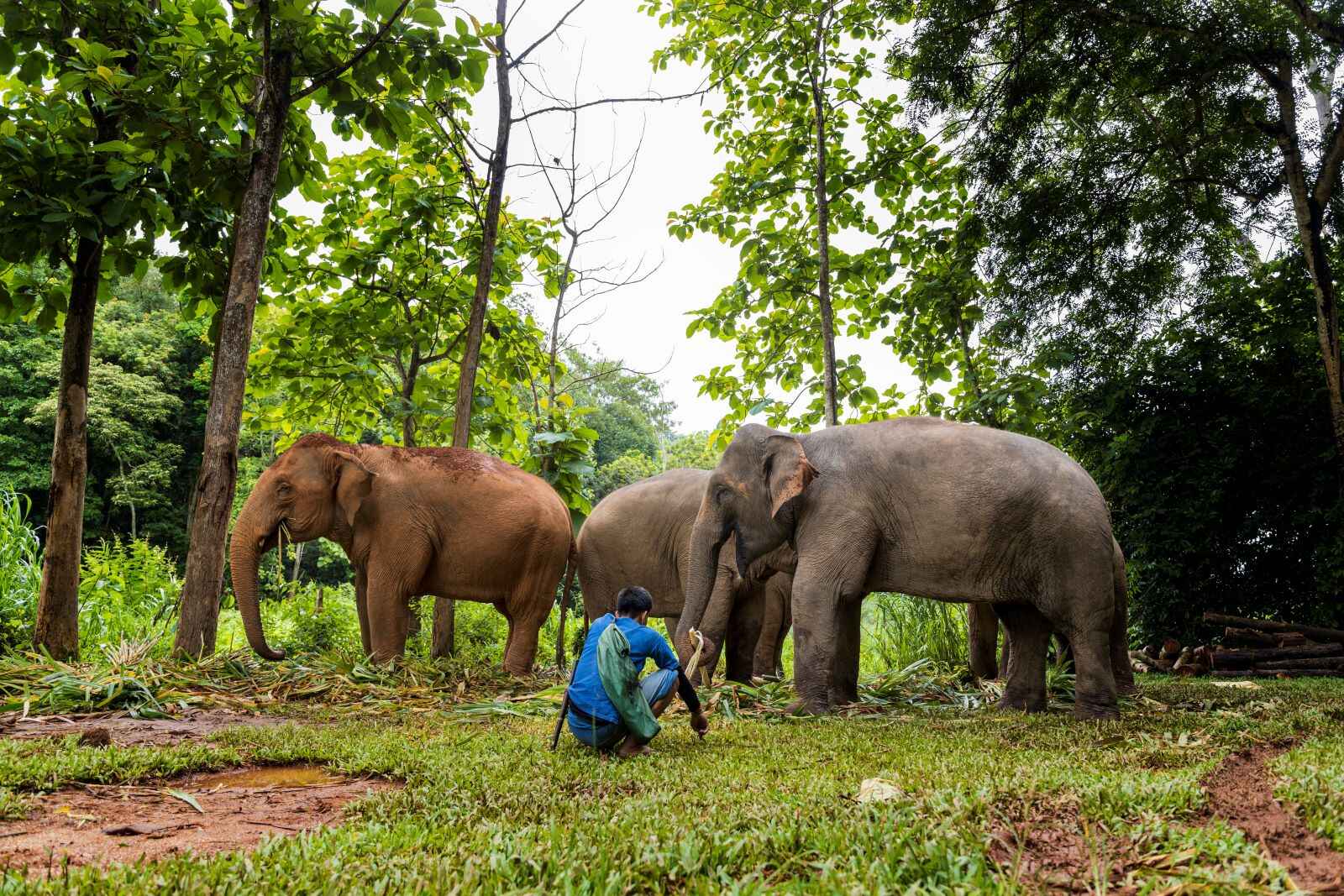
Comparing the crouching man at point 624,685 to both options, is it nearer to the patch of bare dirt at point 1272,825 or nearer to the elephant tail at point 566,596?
the patch of bare dirt at point 1272,825

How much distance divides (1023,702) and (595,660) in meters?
3.86

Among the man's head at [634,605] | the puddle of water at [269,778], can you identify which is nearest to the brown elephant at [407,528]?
the puddle of water at [269,778]

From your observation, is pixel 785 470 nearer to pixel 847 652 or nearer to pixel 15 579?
pixel 847 652

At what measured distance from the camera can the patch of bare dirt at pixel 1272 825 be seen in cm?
250

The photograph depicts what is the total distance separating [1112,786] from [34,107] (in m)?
9.60

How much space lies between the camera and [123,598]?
11.6m

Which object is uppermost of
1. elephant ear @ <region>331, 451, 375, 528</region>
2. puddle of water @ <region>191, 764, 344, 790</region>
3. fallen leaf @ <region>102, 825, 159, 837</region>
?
elephant ear @ <region>331, 451, 375, 528</region>

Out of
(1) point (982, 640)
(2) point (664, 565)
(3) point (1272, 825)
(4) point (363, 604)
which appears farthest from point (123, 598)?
(3) point (1272, 825)

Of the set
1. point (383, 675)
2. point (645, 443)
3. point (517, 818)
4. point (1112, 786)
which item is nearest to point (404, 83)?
point (383, 675)

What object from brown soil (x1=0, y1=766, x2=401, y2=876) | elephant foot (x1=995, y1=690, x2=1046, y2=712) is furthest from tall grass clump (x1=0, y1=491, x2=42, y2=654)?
elephant foot (x1=995, y1=690, x2=1046, y2=712)

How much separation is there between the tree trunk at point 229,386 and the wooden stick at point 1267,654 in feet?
34.9

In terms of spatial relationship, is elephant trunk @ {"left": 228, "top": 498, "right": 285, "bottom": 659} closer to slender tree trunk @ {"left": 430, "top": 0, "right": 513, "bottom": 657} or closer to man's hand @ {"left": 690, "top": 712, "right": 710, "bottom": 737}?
slender tree trunk @ {"left": 430, "top": 0, "right": 513, "bottom": 657}

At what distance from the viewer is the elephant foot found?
7113 mm

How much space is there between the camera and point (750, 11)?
40.3 ft
